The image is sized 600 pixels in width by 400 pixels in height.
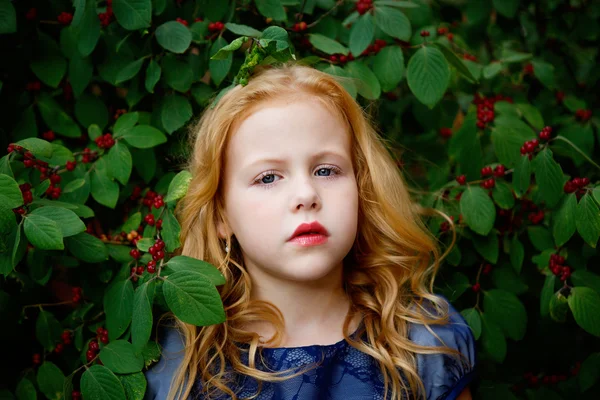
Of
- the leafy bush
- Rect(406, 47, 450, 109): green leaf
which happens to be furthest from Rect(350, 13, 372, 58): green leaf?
Rect(406, 47, 450, 109): green leaf

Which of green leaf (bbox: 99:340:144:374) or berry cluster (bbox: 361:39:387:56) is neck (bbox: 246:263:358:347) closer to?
green leaf (bbox: 99:340:144:374)

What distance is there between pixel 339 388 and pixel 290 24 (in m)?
1.04

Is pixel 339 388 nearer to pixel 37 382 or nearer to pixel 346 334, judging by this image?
pixel 346 334

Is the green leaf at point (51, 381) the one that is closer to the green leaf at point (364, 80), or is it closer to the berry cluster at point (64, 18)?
the berry cluster at point (64, 18)

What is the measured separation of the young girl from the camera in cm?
146

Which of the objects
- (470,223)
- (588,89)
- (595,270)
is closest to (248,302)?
(470,223)

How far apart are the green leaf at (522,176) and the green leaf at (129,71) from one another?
1054 millimetres

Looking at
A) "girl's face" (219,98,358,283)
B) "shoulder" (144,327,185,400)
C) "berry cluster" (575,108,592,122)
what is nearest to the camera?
"girl's face" (219,98,358,283)

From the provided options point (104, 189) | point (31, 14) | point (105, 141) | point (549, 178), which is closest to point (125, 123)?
point (105, 141)

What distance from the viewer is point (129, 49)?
181 cm

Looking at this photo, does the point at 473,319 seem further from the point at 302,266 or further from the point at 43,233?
the point at 43,233

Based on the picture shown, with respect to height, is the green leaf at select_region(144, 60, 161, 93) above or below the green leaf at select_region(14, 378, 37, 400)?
above

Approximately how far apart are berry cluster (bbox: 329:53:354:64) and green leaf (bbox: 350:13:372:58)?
0.17ft

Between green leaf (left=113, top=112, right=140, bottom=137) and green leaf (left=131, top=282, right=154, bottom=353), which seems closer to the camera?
Answer: green leaf (left=131, top=282, right=154, bottom=353)
